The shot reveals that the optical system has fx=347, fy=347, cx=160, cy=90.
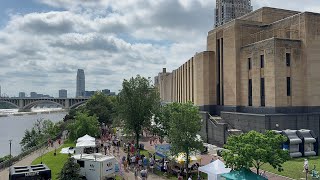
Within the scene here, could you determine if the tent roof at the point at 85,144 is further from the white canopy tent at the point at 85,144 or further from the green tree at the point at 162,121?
the green tree at the point at 162,121

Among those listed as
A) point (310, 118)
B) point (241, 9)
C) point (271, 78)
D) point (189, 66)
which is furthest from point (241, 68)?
point (241, 9)

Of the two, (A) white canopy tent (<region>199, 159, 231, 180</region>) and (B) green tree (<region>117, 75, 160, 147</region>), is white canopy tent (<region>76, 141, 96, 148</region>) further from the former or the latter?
(A) white canopy tent (<region>199, 159, 231, 180</region>)

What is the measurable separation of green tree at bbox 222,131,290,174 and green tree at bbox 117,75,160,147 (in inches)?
751

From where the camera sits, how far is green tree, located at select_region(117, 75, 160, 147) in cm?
4122

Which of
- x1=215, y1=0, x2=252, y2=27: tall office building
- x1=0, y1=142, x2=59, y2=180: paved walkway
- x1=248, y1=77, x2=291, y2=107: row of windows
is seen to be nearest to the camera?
x1=0, y1=142, x2=59, y2=180: paved walkway

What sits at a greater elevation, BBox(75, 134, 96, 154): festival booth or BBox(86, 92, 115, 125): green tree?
BBox(86, 92, 115, 125): green tree

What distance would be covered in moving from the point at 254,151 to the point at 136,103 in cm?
2147

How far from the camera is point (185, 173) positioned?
1186 inches

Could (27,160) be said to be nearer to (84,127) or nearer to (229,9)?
(84,127)

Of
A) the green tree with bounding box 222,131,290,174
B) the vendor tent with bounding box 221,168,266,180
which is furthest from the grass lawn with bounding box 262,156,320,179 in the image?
the vendor tent with bounding box 221,168,266,180

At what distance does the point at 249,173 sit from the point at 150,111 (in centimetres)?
2180

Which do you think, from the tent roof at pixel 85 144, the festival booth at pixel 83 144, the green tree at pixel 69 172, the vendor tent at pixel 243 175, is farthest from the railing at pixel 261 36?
the green tree at pixel 69 172

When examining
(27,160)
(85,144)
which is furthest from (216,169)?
(27,160)

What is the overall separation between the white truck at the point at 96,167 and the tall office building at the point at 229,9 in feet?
482
